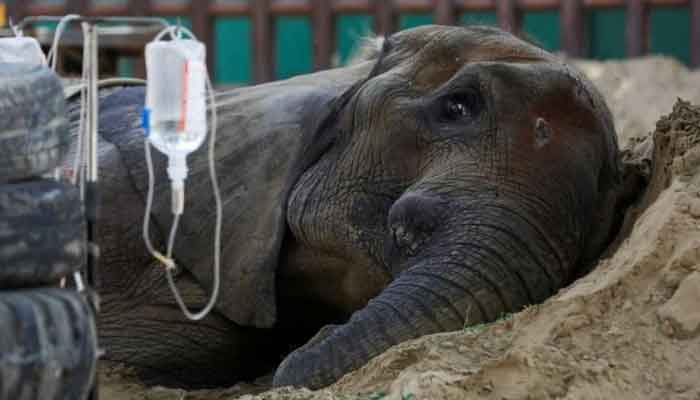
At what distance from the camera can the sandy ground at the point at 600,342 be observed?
4.48 m

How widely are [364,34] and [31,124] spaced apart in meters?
9.76

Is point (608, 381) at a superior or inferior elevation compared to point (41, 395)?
inferior

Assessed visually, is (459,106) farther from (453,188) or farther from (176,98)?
(176,98)

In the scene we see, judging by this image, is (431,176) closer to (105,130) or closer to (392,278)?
(392,278)

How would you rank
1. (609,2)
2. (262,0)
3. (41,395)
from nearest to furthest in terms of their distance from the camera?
1. (41,395)
2. (609,2)
3. (262,0)

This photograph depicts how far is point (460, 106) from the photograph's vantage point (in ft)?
19.8

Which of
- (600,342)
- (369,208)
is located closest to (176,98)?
(600,342)

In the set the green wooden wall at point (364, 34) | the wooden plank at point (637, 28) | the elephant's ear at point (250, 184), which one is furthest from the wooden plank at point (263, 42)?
the elephant's ear at point (250, 184)

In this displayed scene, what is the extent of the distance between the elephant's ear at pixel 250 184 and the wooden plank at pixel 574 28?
712cm

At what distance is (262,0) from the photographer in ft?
50.2

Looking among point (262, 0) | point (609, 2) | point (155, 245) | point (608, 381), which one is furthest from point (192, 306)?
point (262, 0)

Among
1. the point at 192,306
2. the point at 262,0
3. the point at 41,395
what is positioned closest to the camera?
the point at 41,395

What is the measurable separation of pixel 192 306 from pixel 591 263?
1684mm

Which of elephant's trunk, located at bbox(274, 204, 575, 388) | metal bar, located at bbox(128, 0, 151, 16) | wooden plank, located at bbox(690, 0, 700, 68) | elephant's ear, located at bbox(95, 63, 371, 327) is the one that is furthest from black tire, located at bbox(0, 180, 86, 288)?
metal bar, located at bbox(128, 0, 151, 16)
